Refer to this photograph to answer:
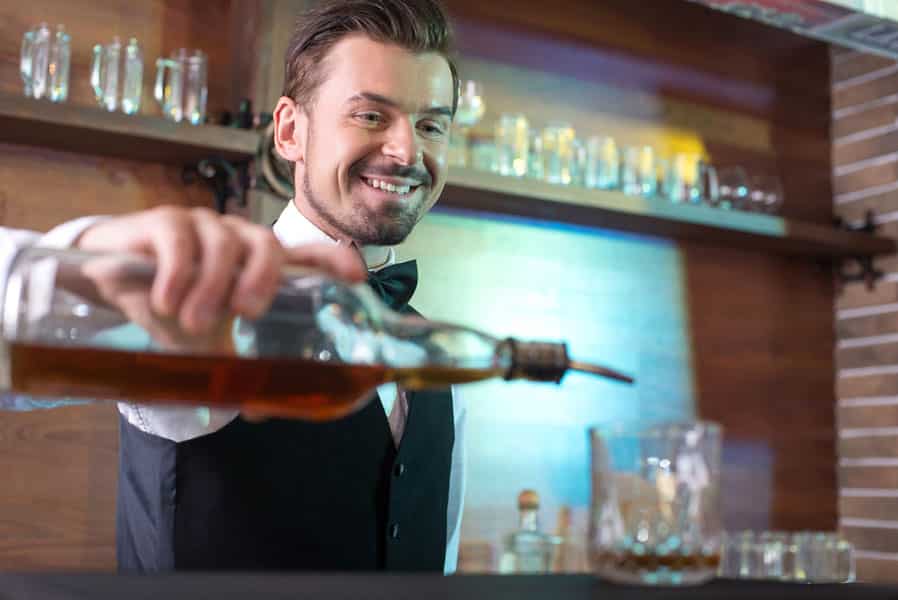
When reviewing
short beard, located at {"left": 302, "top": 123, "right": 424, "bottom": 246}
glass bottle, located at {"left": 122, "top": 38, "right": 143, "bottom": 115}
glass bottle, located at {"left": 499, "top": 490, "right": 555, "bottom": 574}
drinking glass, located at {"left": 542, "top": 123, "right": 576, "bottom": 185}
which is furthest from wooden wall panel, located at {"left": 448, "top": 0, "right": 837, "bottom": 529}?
short beard, located at {"left": 302, "top": 123, "right": 424, "bottom": 246}

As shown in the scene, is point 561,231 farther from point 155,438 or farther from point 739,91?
point 155,438

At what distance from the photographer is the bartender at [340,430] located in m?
1.25

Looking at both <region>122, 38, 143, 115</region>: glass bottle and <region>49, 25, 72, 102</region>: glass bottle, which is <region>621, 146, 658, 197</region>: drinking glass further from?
<region>49, 25, 72, 102</region>: glass bottle

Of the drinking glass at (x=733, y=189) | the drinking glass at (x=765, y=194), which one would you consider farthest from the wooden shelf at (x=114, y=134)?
the drinking glass at (x=765, y=194)

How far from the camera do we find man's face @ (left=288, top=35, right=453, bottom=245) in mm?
1525

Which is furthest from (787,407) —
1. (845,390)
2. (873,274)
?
(873,274)

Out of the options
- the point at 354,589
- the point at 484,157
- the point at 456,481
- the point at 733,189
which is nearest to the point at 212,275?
the point at 354,589

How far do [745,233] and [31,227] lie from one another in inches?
76.8

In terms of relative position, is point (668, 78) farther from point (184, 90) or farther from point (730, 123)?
point (184, 90)

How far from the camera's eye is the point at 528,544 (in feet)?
9.26

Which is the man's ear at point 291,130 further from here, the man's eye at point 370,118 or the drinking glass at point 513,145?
the drinking glass at point 513,145

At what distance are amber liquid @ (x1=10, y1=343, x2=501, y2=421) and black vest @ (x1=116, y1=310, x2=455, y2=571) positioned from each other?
614 mm

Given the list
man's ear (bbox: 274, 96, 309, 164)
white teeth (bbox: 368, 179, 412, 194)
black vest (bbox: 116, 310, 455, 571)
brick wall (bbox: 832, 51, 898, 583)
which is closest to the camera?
black vest (bbox: 116, 310, 455, 571)

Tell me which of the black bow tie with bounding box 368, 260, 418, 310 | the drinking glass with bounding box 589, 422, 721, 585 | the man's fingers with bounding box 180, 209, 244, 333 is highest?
the black bow tie with bounding box 368, 260, 418, 310
